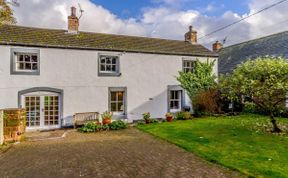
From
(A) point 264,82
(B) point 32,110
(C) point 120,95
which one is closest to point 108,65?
(C) point 120,95

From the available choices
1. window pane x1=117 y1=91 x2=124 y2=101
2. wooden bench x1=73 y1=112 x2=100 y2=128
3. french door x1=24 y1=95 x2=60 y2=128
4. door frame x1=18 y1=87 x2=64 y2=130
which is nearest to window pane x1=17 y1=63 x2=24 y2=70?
door frame x1=18 y1=87 x2=64 y2=130

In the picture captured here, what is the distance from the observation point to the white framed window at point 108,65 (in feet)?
54.1

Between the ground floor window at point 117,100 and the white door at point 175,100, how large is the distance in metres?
4.32

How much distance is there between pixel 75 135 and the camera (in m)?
12.6

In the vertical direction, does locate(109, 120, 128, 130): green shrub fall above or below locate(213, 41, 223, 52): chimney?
below

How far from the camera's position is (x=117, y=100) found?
55.8ft

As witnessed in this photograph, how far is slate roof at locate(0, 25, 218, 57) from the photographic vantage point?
14.7m

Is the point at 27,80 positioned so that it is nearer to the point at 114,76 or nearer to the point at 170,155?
the point at 114,76

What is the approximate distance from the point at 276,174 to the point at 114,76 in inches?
502

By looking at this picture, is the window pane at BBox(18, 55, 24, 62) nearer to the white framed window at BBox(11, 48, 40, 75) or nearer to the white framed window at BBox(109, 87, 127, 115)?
the white framed window at BBox(11, 48, 40, 75)

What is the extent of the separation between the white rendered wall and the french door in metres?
0.63

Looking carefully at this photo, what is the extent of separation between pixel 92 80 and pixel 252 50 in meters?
18.9

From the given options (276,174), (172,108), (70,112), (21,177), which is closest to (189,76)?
(172,108)

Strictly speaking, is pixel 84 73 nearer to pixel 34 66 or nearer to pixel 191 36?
pixel 34 66
